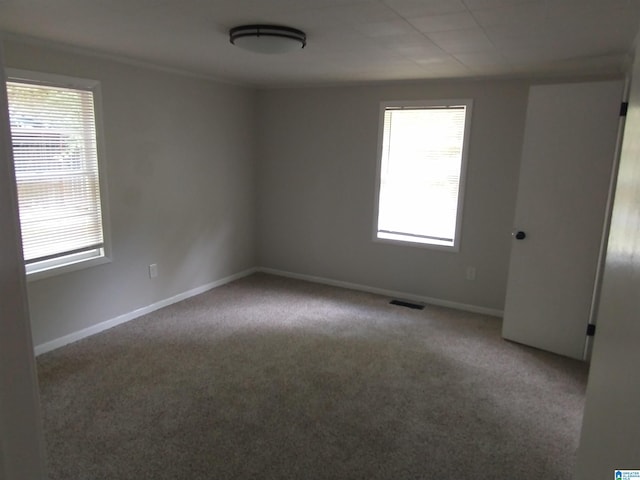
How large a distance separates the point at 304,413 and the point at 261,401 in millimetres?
292

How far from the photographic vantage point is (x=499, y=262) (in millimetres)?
4090

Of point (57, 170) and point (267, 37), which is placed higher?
point (267, 37)

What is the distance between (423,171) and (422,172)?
1cm

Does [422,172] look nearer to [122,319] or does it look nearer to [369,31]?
[369,31]

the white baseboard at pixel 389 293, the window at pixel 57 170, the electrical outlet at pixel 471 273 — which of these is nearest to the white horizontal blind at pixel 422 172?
the electrical outlet at pixel 471 273

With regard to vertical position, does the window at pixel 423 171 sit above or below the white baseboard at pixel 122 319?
above

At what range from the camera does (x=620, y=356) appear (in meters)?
1.04

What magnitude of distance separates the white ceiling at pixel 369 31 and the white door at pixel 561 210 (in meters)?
0.34

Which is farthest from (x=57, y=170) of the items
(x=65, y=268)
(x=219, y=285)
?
(x=219, y=285)

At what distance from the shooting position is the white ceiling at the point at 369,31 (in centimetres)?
199

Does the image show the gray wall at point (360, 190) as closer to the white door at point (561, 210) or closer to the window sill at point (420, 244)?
the window sill at point (420, 244)

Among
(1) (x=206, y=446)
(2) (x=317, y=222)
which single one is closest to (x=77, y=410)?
Result: (1) (x=206, y=446)

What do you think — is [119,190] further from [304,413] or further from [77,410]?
[304,413]

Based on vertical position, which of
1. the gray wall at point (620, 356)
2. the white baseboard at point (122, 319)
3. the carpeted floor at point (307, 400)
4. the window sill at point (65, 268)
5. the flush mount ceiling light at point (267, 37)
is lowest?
the carpeted floor at point (307, 400)
